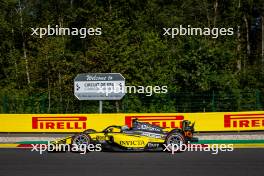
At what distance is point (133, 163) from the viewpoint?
1200cm

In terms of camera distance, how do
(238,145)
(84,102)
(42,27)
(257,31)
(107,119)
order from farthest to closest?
(257,31), (42,27), (84,102), (107,119), (238,145)

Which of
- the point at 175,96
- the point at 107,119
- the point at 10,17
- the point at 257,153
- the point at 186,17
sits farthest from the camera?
the point at 186,17

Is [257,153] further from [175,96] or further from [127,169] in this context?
[175,96]

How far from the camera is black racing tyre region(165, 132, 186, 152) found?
46.2 ft

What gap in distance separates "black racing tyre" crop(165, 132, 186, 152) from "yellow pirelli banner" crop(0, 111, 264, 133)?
6140 millimetres

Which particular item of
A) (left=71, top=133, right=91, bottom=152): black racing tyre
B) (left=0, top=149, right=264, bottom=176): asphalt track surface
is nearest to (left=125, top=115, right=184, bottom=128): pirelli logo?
(left=0, top=149, right=264, bottom=176): asphalt track surface

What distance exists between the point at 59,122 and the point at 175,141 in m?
7.99

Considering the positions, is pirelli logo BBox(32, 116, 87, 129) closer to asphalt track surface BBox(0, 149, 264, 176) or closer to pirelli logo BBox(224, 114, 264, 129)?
pirelli logo BBox(224, 114, 264, 129)

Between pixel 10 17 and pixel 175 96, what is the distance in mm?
22295

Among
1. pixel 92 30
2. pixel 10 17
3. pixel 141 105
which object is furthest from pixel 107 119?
pixel 10 17

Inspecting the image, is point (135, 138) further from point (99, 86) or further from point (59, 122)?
point (99, 86)

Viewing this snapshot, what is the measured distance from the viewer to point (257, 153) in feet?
46.0

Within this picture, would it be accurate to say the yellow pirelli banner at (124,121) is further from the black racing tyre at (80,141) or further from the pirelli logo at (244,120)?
the black racing tyre at (80,141)

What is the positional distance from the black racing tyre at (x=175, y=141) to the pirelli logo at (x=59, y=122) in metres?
7.29
